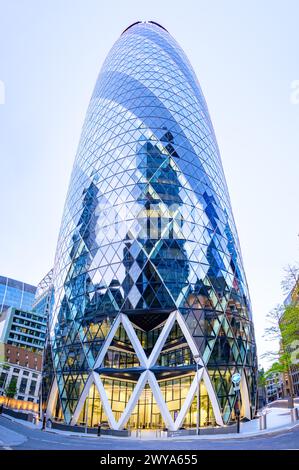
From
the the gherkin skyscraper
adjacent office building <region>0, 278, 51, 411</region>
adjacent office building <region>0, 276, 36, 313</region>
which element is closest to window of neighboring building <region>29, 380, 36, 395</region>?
adjacent office building <region>0, 278, 51, 411</region>

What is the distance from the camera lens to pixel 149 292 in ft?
88.6

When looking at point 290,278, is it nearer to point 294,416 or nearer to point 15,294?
point 294,416

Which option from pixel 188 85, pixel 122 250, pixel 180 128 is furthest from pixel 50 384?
pixel 188 85

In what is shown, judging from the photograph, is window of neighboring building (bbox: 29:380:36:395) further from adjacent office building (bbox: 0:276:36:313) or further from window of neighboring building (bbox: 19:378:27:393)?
adjacent office building (bbox: 0:276:36:313)

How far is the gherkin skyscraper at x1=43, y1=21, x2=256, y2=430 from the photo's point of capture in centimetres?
2588

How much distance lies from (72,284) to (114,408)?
12.0m

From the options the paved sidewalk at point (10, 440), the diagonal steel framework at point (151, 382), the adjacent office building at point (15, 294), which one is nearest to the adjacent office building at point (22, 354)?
the adjacent office building at point (15, 294)

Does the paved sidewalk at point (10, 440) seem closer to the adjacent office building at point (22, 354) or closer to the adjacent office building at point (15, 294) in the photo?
the adjacent office building at point (22, 354)

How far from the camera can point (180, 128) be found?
39406mm

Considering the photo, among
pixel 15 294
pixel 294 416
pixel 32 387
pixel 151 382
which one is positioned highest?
pixel 15 294

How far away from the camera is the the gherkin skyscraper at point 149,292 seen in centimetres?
2588

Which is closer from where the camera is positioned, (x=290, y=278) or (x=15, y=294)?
(x=290, y=278)

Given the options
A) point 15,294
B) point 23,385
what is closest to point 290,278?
point 23,385
